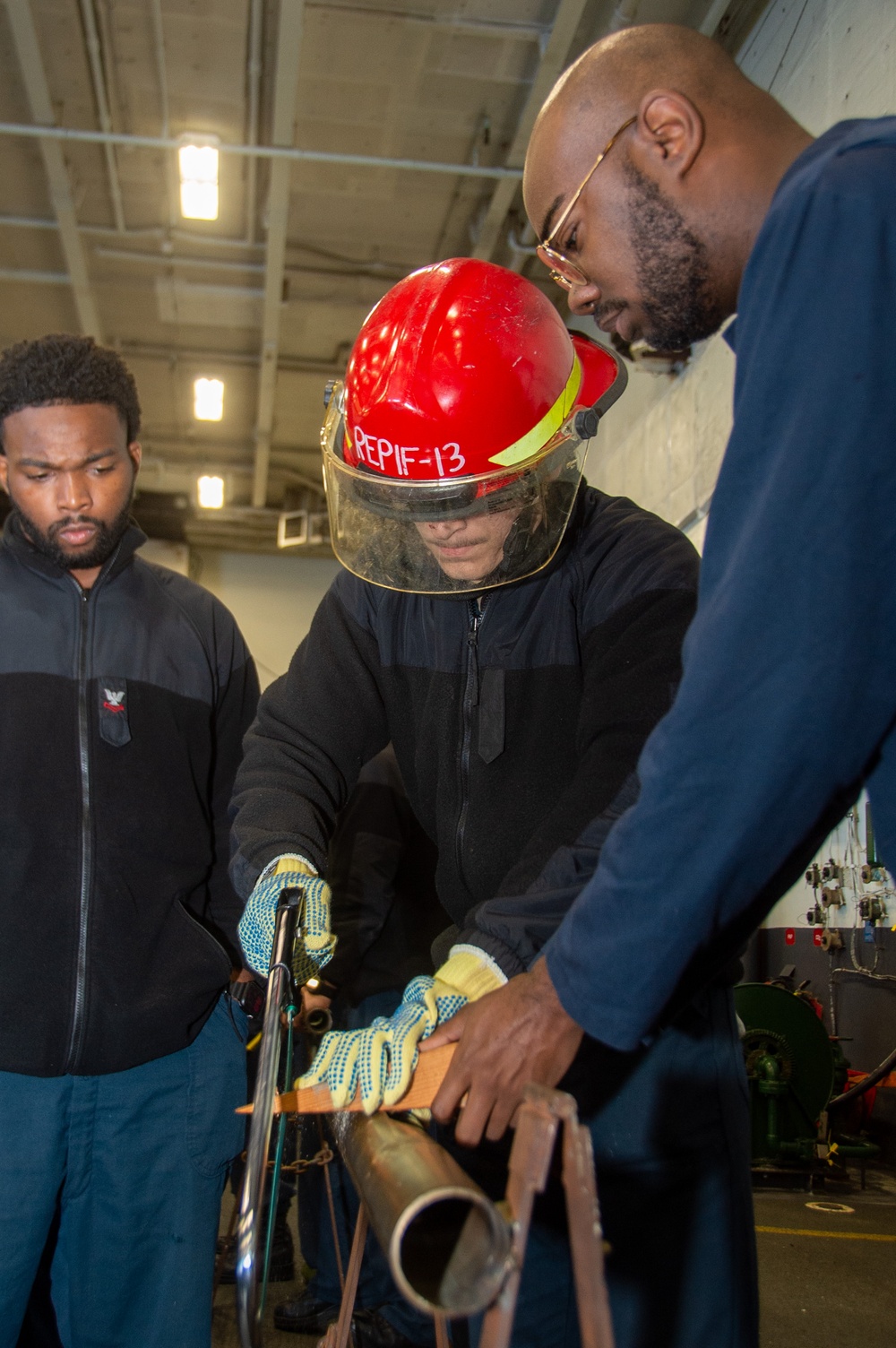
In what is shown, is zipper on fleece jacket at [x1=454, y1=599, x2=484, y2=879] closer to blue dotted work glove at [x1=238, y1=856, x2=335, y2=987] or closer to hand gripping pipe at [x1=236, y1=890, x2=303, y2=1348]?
blue dotted work glove at [x1=238, y1=856, x2=335, y2=987]

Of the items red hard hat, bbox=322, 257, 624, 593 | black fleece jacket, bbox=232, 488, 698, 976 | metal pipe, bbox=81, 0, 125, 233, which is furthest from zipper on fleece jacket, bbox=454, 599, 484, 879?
metal pipe, bbox=81, 0, 125, 233

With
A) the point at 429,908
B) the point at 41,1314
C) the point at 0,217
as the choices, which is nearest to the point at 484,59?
the point at 0,217

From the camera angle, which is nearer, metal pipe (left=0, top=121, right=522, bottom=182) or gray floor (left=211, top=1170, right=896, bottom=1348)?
gray floor (left=211, top=1170, right=896, bottom=1348)

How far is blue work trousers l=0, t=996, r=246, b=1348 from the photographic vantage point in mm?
2045

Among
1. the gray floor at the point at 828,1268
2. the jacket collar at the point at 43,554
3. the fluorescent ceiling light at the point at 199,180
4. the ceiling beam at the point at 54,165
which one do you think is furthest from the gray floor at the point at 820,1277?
the ceiling beam at the point at 54,165

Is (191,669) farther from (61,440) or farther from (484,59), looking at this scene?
(484,59)

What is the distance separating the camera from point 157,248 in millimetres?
8531

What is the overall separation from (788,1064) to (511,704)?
162 inches

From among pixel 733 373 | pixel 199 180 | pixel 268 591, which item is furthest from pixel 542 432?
pixel 268 591

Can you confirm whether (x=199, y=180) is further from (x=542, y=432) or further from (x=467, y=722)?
(x=467, y=722)

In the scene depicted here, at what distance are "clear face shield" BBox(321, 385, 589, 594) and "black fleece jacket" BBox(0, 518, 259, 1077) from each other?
26.7 inches

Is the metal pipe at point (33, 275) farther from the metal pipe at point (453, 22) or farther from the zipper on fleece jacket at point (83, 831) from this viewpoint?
the zipper on fleece jacket at point (83, 831)

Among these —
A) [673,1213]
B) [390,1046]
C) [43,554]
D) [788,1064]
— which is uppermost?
[43,554]

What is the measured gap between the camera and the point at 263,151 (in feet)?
21.9
